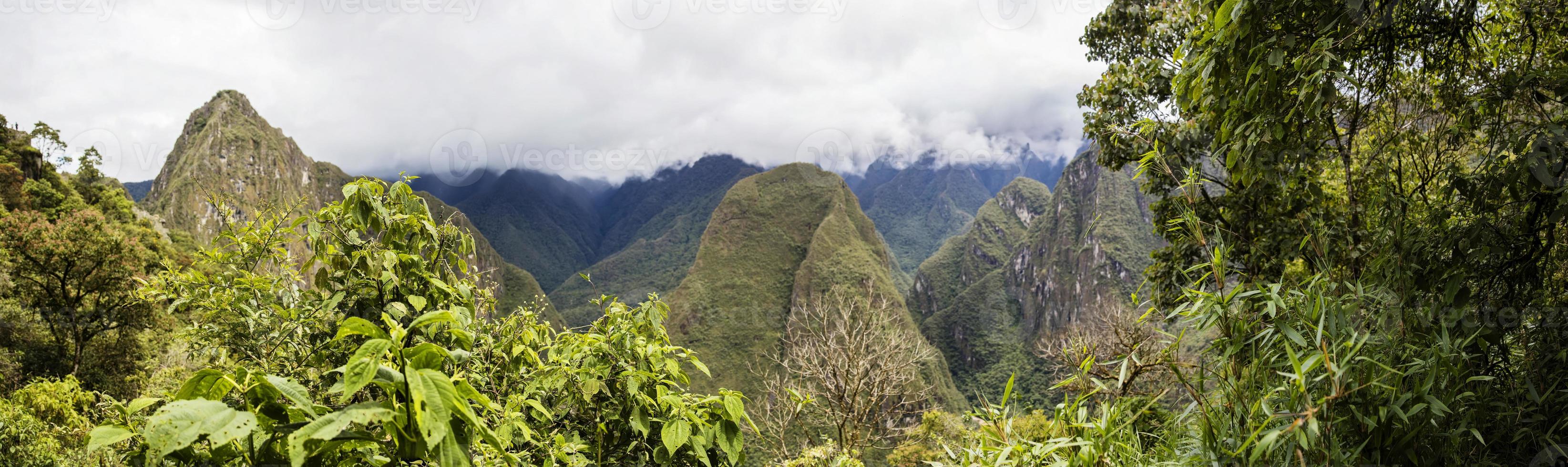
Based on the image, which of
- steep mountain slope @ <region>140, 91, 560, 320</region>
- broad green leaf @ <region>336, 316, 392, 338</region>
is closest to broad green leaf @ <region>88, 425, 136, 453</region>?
broad green leaf @ <region>336, 316, 392, 338</region>

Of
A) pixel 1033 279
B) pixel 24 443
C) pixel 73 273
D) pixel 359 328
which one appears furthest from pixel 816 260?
pixel 359 328

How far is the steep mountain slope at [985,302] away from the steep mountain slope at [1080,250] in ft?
12.5

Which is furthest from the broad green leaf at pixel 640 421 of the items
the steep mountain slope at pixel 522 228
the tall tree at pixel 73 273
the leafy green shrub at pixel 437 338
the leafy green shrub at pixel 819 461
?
the steep mountain slope at pixel 522 228

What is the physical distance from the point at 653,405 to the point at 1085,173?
114 meters

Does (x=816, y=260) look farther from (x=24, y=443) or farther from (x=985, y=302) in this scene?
(x=24, y=443)

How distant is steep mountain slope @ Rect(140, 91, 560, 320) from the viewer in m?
63.5

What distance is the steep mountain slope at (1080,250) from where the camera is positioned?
84.3 meters

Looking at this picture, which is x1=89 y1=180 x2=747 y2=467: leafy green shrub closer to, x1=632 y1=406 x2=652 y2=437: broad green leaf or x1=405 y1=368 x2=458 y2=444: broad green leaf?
x1=632 y1=406 x2=652 y2=437: broad green leaf

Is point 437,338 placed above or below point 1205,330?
below

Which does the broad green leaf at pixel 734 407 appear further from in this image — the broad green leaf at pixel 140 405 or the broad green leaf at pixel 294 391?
the broad green leaf at pixel 140 405

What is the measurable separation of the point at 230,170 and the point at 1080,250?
11444 cm

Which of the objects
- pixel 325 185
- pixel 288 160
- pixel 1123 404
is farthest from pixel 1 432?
pixel 325 185

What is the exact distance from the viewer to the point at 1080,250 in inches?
3469

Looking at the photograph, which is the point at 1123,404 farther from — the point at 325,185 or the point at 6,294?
the point at 325,185
